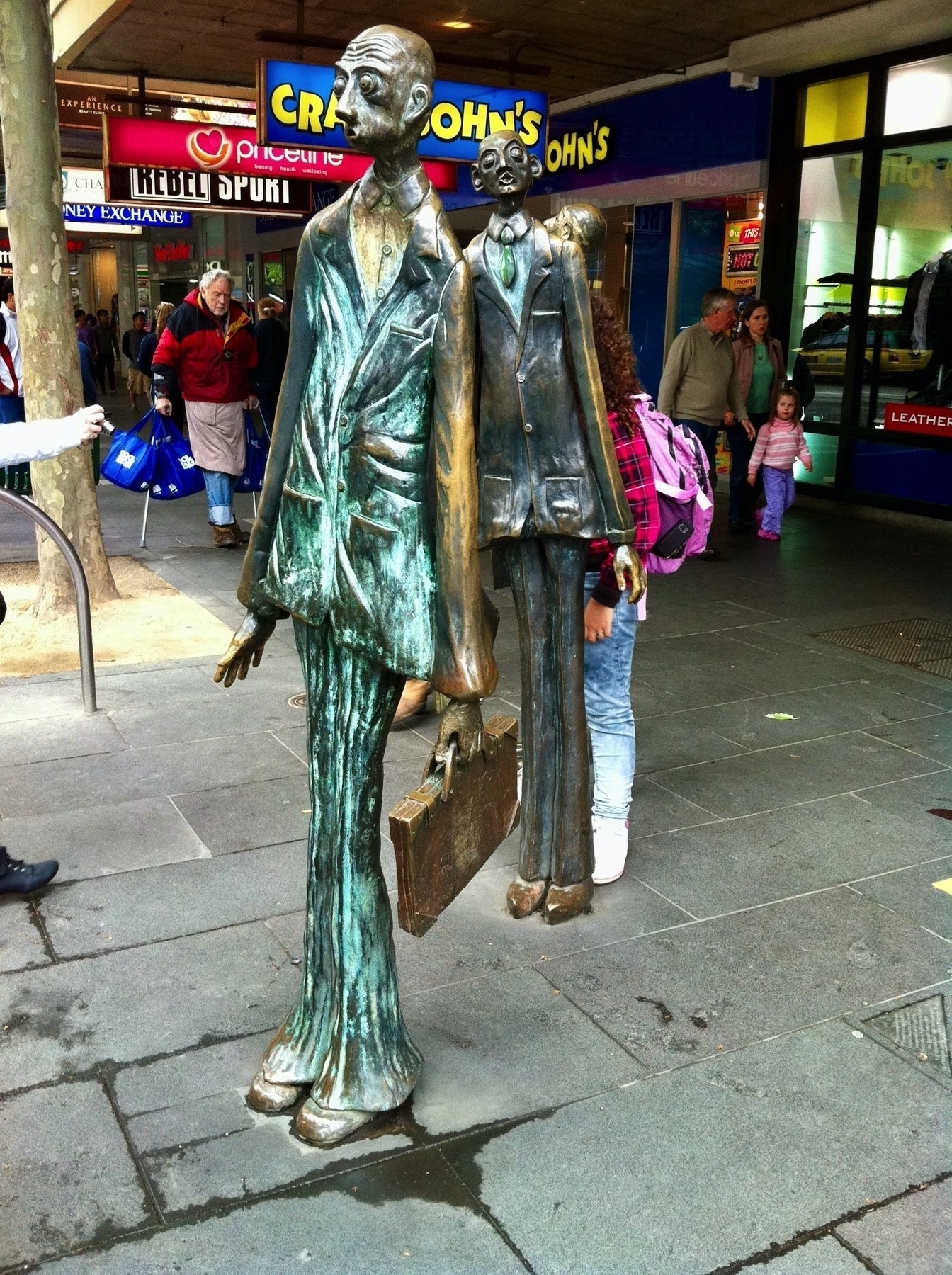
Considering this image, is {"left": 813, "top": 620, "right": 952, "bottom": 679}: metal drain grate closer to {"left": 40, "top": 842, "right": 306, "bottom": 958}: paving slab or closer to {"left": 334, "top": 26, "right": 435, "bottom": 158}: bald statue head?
{"left": 40, "top": 842, "right": 306, "bottom": 958}: paving slab

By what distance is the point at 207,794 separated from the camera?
4.75m

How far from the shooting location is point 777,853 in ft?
14.1

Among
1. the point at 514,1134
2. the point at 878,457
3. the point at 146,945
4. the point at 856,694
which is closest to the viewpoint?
the point at 514,1134

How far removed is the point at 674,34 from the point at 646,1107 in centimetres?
1053

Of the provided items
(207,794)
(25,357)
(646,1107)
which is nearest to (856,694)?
(207,794)

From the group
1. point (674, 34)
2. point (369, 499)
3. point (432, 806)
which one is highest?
point (674, 34)

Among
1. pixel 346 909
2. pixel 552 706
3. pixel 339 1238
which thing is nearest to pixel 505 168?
pixel 552 706

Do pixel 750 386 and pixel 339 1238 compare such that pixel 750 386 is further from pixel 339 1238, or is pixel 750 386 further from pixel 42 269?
pixel 339 1238

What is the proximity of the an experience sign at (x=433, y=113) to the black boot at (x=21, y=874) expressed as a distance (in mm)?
5653

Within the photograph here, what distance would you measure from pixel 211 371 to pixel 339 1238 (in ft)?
25.6

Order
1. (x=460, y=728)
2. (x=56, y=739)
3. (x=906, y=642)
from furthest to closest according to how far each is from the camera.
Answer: (x=906, y=642) < (x=56, y=739) < (x=460, y=728)

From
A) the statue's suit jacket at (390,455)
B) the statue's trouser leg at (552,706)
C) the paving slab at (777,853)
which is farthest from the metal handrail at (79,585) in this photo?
the statue's suit jacket at (390,455)

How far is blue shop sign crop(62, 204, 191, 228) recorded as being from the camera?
18.4m

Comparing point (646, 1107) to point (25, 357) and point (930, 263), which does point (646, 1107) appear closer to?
point (25, 357)
